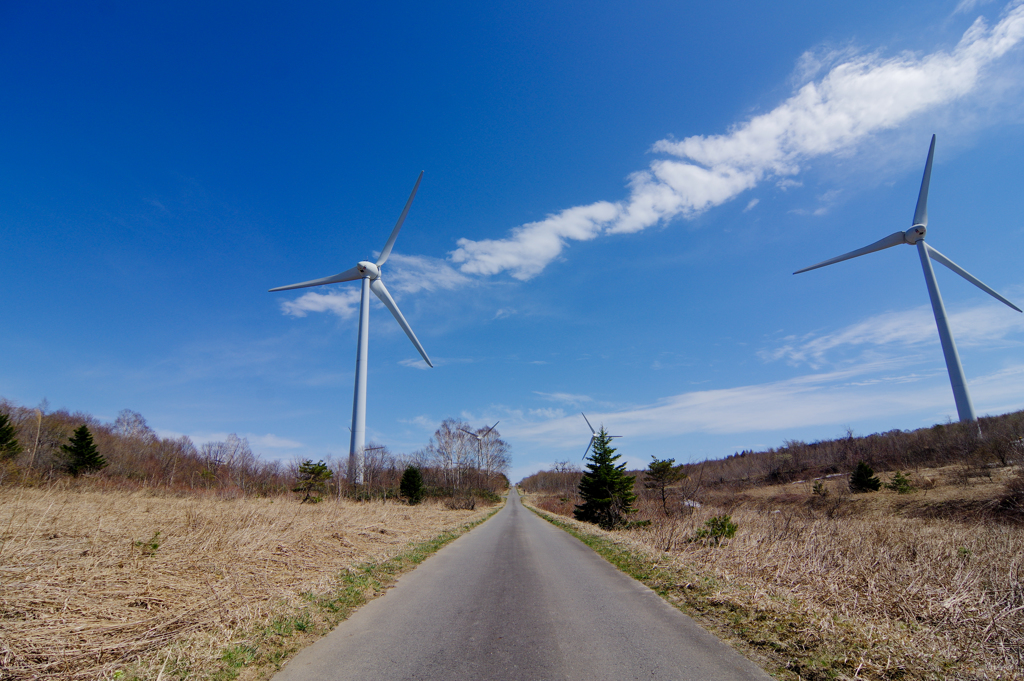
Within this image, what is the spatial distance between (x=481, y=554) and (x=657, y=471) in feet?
87.1

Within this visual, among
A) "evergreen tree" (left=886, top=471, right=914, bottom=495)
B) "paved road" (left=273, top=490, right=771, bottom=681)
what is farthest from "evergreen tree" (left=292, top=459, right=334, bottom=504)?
"evergreen tree" (left=886, top=471, right=914, bottom=495)

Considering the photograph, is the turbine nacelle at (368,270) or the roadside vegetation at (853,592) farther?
the turbine nacelle at (368,270)

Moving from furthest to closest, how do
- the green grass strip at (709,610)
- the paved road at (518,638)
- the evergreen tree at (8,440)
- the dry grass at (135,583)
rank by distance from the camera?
the evergreen tree at (8,440)
the green grass strip at (709,610)
the dry grass at (135,583)
the paved road at (518,638)

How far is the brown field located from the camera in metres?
5.47

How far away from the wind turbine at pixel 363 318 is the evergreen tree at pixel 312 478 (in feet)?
9.86

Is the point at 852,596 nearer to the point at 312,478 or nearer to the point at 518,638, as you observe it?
the point at 518,638

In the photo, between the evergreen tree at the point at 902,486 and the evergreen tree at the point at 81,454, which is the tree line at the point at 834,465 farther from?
the evergreen tree at the point at 81,454

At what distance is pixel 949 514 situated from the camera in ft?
92.3

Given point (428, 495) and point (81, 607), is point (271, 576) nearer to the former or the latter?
point (81, 607)

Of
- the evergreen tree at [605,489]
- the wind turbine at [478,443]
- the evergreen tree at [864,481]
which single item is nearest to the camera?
the evergreen tree at [605,489]

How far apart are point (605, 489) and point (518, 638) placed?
3246 cm

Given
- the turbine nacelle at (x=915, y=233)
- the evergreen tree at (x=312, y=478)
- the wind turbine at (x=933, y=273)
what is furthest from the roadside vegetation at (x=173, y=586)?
the turbine nacelle at (x=915, y=233)

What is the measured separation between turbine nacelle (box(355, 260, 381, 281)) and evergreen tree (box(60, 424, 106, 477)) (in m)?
29.1

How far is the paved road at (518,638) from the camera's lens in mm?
5250
